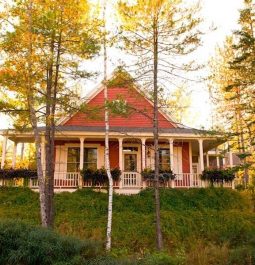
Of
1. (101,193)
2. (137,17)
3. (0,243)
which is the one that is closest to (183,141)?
(101,193)

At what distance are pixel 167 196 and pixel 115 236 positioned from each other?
15.0 ft

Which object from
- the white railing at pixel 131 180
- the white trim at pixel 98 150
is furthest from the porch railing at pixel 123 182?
the white trim at pixel 98 150

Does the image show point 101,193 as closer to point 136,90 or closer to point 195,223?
point 195,223

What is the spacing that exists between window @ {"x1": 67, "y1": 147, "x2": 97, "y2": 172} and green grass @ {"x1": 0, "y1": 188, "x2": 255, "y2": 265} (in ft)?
11.2

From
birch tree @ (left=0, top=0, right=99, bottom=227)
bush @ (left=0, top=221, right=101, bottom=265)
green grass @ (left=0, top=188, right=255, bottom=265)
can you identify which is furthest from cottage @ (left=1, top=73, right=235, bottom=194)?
bush @ (left=0, top=221, right=101, bottom=265)

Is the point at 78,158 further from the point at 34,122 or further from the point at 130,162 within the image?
the point at 34,122

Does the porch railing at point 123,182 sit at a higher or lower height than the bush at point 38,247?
higher

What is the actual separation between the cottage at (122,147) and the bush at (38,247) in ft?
31.8

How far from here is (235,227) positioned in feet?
48.7

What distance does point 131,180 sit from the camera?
19.4 m

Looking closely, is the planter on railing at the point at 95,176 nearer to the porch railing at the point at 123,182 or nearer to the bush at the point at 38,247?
the porch railing at the point at 123,182

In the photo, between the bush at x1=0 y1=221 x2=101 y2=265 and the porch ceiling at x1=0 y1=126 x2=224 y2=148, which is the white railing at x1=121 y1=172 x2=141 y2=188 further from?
the bush at x1=0 y1=221 x2=101 y2=265

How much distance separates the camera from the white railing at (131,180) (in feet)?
63.5

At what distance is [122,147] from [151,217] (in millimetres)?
6808
